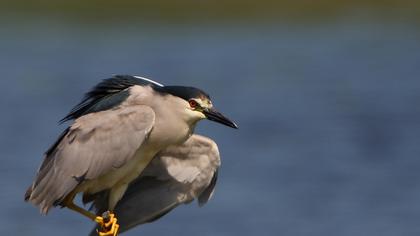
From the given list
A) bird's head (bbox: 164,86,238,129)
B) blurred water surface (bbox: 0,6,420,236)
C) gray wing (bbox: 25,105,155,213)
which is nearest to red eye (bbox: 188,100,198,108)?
bird's head (bbox: 164,86,238,129)

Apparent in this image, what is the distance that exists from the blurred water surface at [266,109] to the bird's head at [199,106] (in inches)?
196

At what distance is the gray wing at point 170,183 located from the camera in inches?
365

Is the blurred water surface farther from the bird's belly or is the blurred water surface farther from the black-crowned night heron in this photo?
the bird's belly

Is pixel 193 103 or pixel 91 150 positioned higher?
pixel 193 103

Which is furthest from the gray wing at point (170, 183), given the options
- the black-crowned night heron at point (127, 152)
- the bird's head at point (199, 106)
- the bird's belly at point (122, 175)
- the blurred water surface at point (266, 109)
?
the blurred water surface at point (266, 109)

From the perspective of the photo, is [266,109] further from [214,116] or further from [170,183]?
[214,116]

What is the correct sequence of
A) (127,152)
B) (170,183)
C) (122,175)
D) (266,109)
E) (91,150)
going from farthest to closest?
(266,109)
(170,183)
(122,175)
(91,150)
(127,152)

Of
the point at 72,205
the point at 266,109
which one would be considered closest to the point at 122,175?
the point at 72,205

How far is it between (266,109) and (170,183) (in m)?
9.79

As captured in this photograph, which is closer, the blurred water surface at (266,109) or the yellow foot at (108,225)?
the yellow foot at (108,225)

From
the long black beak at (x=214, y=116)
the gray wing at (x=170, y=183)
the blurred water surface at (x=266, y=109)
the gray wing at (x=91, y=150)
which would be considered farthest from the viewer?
the blurred water surface at (x=266, y=109)

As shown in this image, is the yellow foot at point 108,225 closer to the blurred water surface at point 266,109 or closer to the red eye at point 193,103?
the red eye at point 193,103

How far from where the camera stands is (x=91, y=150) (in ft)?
29.1

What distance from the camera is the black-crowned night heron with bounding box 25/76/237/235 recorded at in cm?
880
